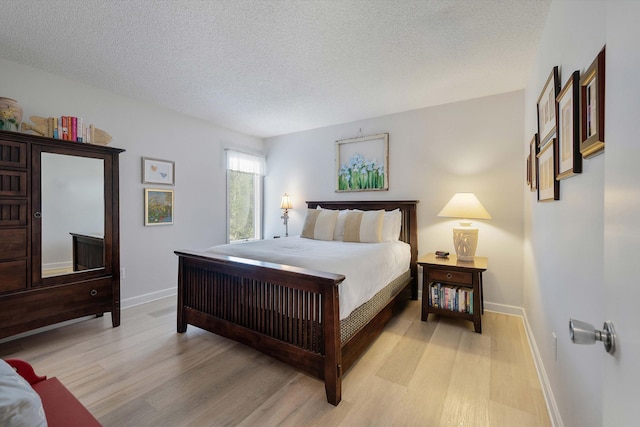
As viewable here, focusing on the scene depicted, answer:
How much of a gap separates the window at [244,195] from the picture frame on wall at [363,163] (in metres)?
1.60

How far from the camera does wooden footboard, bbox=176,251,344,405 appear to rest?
1695 mm

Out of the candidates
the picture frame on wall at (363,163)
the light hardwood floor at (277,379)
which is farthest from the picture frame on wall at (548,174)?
the picture frame on wall at (363,163)

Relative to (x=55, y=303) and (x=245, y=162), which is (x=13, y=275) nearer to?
(x=55, y=303)

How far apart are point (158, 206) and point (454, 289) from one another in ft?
12.0

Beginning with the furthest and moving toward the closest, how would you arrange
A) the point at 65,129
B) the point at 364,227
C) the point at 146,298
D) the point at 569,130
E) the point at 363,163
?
the point at 363,163 < the point at 146,298 < the point at 364,227 < the point at 65,129 < the point at 569,130

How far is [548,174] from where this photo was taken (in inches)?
67.8

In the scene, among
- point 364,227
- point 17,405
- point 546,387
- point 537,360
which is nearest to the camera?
point 17,405

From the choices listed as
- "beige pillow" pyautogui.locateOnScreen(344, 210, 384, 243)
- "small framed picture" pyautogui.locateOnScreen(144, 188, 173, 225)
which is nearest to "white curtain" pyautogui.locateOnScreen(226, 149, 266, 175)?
"small framed picture" pyautogui.locateOnScreen(144, 188, 173, 225)

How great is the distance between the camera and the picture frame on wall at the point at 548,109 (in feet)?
5.11

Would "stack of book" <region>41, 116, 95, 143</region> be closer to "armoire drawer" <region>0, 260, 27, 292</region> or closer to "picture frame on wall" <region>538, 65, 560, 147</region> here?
"armoire drawer" <region>0, 260, 27, 292</region>

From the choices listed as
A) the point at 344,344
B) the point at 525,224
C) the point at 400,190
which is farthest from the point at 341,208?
the point at 344,344

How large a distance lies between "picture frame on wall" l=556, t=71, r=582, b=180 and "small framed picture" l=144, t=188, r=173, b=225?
13.0 feet

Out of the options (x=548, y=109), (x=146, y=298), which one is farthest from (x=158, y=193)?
(x=548, y=109)

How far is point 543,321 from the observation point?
1887mm
